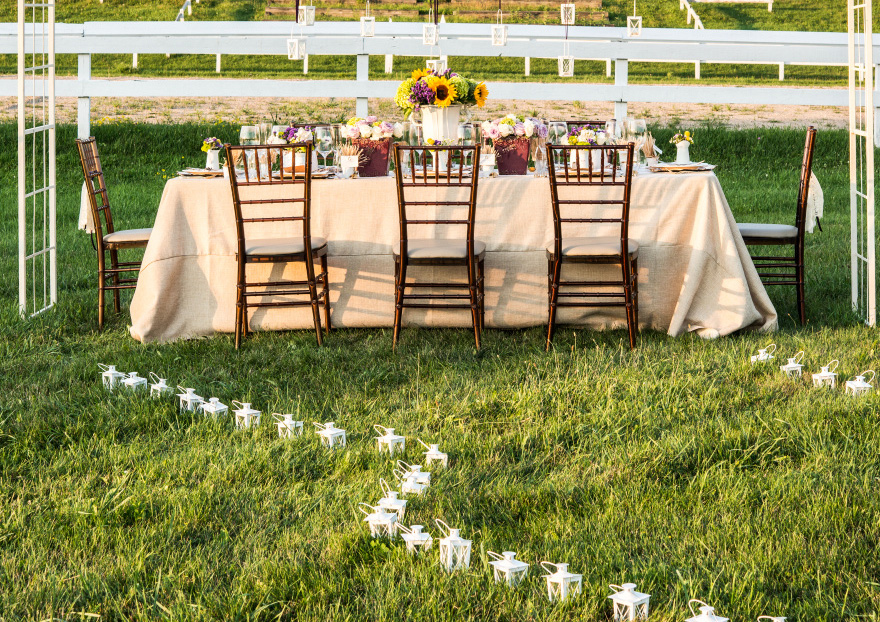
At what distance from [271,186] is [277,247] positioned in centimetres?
49

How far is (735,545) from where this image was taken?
312cm

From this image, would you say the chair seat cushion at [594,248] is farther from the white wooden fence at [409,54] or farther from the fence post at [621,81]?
the white wooden fence at [409,54]

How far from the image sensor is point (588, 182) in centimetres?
536

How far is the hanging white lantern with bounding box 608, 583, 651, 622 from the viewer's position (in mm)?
2648

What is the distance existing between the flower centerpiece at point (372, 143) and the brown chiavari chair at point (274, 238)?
356mm

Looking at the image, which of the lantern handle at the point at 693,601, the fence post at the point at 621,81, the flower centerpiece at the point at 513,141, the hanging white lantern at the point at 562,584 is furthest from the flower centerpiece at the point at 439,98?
the fence post at the point at 621,81

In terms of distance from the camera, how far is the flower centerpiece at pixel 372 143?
5.86 meters

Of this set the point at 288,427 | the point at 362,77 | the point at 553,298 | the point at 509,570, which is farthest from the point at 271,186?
the point at 362,77

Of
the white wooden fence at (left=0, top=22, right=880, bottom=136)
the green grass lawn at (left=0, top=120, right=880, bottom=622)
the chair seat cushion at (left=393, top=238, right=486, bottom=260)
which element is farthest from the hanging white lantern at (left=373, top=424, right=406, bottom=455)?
the white wooden fence at (left=0, top=22, right=880, bottom=136)

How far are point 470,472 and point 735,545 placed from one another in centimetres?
101

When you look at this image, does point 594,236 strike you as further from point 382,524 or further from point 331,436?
point 382,524

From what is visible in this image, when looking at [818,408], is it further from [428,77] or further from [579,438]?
[428,77]

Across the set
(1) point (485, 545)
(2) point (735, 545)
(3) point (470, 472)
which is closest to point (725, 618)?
(2) point (735, 545)

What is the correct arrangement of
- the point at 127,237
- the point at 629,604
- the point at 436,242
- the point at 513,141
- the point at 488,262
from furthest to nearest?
the point at 127,237
the point at 513,141
the point at 488,262
the point at 436,242
the point at 629,604
